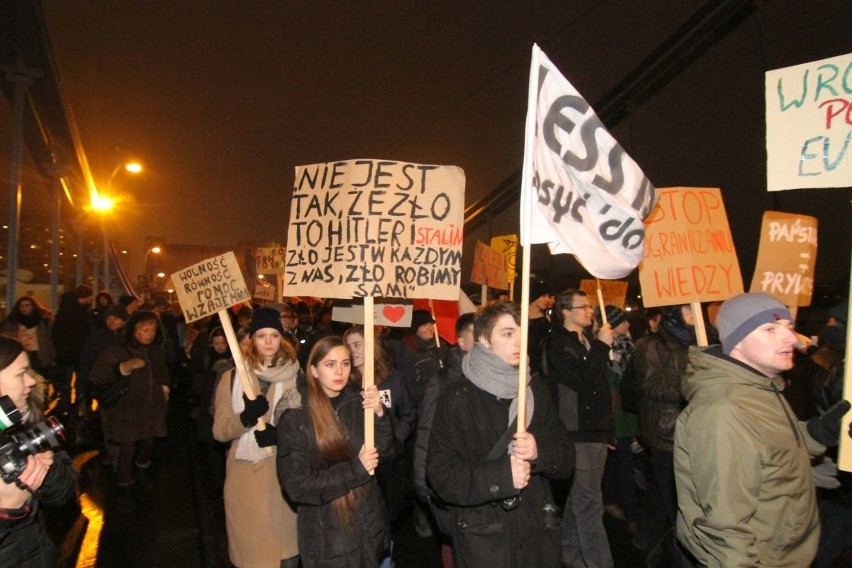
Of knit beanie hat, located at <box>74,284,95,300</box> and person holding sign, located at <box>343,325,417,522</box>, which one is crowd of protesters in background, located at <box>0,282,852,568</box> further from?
knit beanie hat, located at <box>74,284,95,300</box>

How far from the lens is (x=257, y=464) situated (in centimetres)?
394

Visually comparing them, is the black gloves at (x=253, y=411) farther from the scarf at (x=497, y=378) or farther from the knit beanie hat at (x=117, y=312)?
the knit beanie hat at (x=117, y=312)

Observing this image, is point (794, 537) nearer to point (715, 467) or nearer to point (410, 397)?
point (715, 467)

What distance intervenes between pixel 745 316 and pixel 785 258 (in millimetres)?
2558

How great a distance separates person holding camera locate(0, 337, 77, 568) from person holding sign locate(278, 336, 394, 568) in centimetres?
106

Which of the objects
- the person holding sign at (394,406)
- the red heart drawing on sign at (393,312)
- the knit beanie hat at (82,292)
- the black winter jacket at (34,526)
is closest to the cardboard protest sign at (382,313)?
the red heart drawing on sign at (393,312)

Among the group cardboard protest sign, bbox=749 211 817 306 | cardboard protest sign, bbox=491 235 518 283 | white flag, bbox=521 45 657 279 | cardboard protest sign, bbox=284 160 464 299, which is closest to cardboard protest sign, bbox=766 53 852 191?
white flag, bbox=521 45 657 279

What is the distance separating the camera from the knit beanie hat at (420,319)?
6309 millimetres

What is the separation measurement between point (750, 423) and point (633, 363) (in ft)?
9.05

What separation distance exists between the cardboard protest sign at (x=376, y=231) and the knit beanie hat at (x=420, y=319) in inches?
83.0

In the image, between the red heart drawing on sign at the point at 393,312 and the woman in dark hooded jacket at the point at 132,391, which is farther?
the woman in dark hooded jacket at the point at 132,391

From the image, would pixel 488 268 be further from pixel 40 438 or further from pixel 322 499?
pixel 40 438

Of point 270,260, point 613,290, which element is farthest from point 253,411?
point 270,260

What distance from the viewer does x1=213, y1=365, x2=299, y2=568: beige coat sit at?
3805mm
